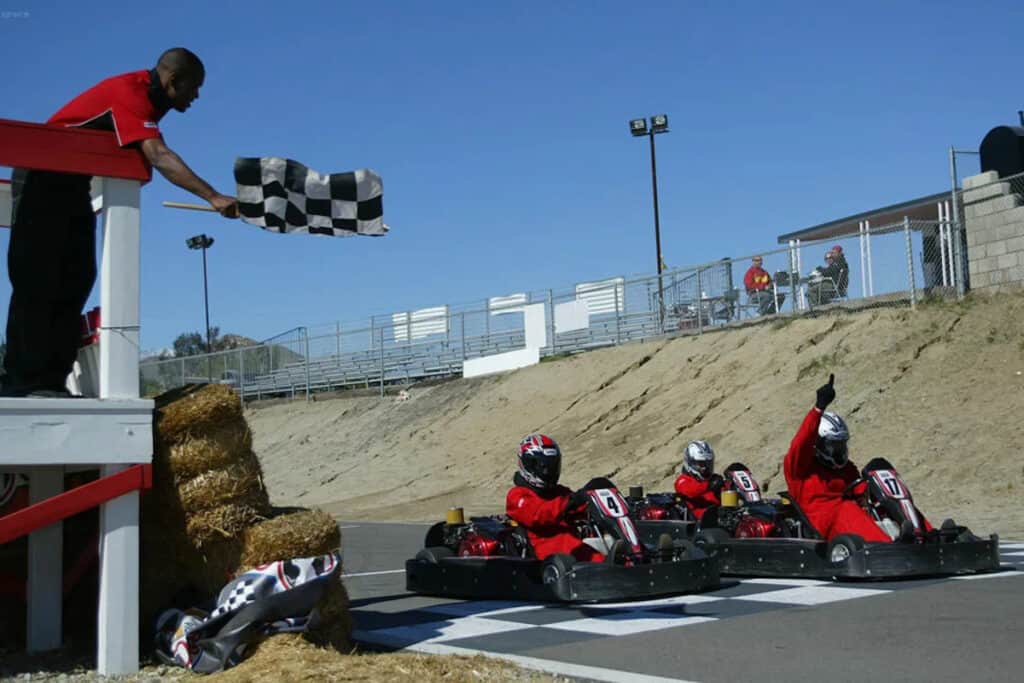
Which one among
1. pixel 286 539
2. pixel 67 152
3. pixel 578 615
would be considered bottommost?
pixel 578 615

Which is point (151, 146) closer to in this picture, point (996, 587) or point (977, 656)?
point (977, 656)

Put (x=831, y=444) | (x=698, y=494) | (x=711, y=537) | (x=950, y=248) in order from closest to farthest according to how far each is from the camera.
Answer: (x=831, y=444) → (x=711, y=537) → (x=698, y=494) → (x=950, y=248)

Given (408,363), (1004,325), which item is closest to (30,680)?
(1004,325)

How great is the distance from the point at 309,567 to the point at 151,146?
2.46 metres

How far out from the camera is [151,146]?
6625mm

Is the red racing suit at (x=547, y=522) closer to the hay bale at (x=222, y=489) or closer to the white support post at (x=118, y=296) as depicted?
the hay bale at (x=222, y=489)

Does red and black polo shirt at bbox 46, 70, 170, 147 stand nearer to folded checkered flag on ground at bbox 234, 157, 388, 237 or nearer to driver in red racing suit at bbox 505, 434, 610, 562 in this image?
folded checkered flag on ground at bbox 234, 157, 388, 237

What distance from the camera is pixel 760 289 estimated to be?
86.7ft

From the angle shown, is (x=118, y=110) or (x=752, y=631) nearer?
(x=118, y=110)

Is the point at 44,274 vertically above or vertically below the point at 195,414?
above

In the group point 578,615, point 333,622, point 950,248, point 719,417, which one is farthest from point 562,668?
point 950,248

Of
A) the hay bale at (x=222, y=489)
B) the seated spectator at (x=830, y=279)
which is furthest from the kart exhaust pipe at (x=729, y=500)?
the seated spectator at (x=830, y=279)

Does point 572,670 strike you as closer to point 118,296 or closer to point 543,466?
point 118,296

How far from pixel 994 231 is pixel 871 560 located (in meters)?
14.1
